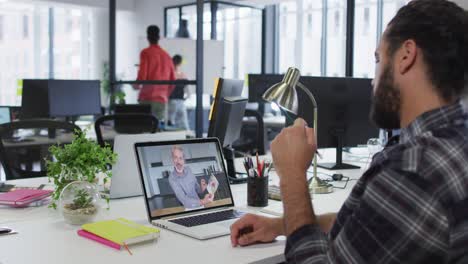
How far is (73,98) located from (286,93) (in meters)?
2.98

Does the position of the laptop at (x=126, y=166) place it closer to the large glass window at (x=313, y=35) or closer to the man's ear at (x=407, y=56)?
the man's ear at (x=407, y=56)

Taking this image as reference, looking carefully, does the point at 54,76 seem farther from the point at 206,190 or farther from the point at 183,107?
the point at 206,190

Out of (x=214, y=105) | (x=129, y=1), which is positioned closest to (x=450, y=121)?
(x=214, y=105)

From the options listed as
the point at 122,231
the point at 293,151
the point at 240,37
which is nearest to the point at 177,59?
the point at 240,37

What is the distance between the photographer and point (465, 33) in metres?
Result: 1.06

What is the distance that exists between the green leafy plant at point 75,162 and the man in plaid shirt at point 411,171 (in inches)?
26.9

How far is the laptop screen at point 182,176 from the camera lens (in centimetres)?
164

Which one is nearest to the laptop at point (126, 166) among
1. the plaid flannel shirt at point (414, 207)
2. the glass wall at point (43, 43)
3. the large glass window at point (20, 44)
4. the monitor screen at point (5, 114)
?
the plaid flannel shirt at point (414, 207)

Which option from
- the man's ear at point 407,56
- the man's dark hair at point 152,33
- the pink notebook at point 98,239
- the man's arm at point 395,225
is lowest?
the pink notebook at point 98,239

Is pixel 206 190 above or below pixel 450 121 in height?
below

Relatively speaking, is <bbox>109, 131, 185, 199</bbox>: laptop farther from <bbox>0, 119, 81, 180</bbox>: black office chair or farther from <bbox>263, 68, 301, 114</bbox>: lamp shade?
<bbox>263, 68, 301, 114</bbox>: lamp shade

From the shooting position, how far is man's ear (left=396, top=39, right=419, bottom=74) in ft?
3.51

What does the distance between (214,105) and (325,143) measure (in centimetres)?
72

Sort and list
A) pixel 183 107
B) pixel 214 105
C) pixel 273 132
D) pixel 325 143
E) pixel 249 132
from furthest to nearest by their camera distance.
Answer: pixel 183 107 → pixel 273 132 → pixel 249 132 → pixel 325 143 → pixel 214 105
